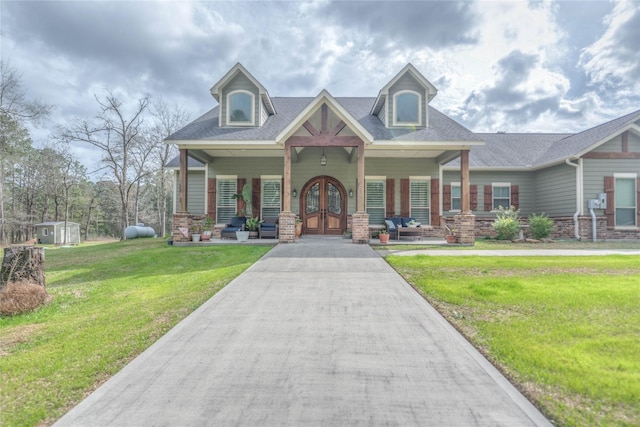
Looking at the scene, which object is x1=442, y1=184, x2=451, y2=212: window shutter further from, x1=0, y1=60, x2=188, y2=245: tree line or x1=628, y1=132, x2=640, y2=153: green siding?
x1=0, y1=60, x2=188, y2=245: tree line

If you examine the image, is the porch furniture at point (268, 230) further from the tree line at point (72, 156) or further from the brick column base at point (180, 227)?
Answer: the tree line at point (72, 156)

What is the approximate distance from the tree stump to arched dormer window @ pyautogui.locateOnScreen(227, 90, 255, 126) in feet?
27.6

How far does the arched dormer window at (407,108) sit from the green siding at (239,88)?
5605mm

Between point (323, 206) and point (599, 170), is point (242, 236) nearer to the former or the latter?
point (323, 206)

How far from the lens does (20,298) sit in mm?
4883

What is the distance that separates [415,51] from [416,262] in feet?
Answer: 35.0

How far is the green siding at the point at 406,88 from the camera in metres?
12.3

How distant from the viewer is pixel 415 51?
44.0 feet

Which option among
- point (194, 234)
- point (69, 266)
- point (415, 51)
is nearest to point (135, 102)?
point (194, 234)

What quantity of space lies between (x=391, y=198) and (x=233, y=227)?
694 cm

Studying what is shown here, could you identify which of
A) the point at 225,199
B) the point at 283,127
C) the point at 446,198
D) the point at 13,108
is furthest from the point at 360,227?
the point at 13,108

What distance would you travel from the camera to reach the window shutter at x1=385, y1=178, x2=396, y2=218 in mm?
13516

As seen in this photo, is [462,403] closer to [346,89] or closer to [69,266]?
[69,266]

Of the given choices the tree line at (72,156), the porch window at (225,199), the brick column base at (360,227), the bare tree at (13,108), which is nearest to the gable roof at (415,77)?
the brick column base at (360,227)
